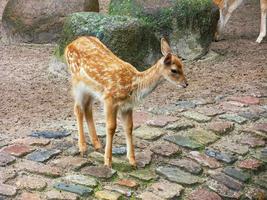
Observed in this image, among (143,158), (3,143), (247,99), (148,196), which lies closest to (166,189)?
(148,196)

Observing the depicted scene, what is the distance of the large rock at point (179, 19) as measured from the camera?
25.7 feet

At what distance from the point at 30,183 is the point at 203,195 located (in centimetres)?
121

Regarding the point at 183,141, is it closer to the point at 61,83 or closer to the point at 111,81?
the point at 111,81

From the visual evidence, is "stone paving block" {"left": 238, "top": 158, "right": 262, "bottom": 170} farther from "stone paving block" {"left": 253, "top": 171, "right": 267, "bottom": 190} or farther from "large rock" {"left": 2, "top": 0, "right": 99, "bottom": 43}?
"large rock" {"left": 2, "top": 0, "right": 99, "bottom": 43}

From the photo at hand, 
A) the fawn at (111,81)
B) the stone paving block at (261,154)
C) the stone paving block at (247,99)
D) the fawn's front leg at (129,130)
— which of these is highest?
the fawn at (111,81)

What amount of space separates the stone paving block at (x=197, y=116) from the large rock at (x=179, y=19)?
2.16 meters

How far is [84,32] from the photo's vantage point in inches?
280

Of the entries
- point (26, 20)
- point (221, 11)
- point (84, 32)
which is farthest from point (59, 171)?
point (221, 11)

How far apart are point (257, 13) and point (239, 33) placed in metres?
1.40

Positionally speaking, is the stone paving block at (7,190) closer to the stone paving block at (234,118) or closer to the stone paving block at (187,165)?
the stone paving block at (187,165)

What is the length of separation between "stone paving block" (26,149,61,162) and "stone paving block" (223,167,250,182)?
1.30 meters

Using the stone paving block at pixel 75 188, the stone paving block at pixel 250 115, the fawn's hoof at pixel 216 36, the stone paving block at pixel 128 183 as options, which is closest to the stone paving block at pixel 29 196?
the stone paving block at pixel 75 188

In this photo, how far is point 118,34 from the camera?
709 centimetres

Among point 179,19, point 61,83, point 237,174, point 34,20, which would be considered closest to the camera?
point 237,174
